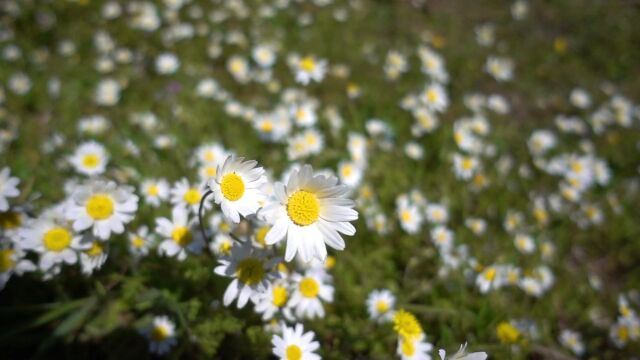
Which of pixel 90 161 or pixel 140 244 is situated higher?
pixel 90 161

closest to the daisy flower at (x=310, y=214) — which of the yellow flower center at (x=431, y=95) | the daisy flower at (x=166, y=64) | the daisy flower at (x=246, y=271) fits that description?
the daisy flower at (x=246, y=271)

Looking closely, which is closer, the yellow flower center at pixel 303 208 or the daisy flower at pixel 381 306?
the yellow flower center at pixel 303 208

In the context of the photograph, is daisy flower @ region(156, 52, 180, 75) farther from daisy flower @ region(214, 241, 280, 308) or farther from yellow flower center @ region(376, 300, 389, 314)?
yellow flower center @ region(376, 300, 389, 314)

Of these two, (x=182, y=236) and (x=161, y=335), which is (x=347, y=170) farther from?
(x=161, y=335)

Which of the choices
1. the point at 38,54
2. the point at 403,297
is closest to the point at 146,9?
the point at 38,54

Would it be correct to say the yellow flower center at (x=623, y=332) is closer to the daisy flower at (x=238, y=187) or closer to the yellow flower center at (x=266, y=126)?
the daisy flower at (x=238, y=187)

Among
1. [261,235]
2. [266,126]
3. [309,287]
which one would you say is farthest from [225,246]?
[266,126]
